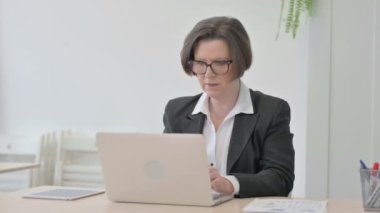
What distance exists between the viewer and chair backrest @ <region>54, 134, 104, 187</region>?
3637mm

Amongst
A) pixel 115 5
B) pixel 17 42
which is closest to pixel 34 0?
pixel 17 42

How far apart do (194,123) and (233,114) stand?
17 centimetres

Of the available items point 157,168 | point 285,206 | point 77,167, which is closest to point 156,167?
point 157,168

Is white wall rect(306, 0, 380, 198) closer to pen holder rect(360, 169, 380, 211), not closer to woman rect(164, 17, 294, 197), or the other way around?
woman rect(164, 17, 294, 197)

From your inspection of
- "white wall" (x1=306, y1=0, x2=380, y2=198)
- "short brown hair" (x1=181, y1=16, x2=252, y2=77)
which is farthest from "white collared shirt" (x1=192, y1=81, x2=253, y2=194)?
"white wall" (x1=306, y1=0, x2=380, y2=198)

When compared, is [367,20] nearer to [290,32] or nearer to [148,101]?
[290,32]

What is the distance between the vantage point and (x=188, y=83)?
355cm

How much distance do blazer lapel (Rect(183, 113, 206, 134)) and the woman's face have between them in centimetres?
11

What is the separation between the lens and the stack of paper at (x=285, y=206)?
153cm

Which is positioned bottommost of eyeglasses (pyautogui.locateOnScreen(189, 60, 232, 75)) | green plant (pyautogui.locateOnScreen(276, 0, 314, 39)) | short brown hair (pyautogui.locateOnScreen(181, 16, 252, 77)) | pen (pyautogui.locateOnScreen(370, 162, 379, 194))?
pen (pyautogui.locateOnScreen(370, 162, 379, 194))

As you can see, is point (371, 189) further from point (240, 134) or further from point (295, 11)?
point (295, 11)

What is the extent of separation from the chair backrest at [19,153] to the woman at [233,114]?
5.65ft

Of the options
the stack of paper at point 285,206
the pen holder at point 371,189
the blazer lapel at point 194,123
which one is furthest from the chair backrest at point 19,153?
the pen holder at point 371,189

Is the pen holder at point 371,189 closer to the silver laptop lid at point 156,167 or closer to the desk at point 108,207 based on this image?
the desk at point 108,207
